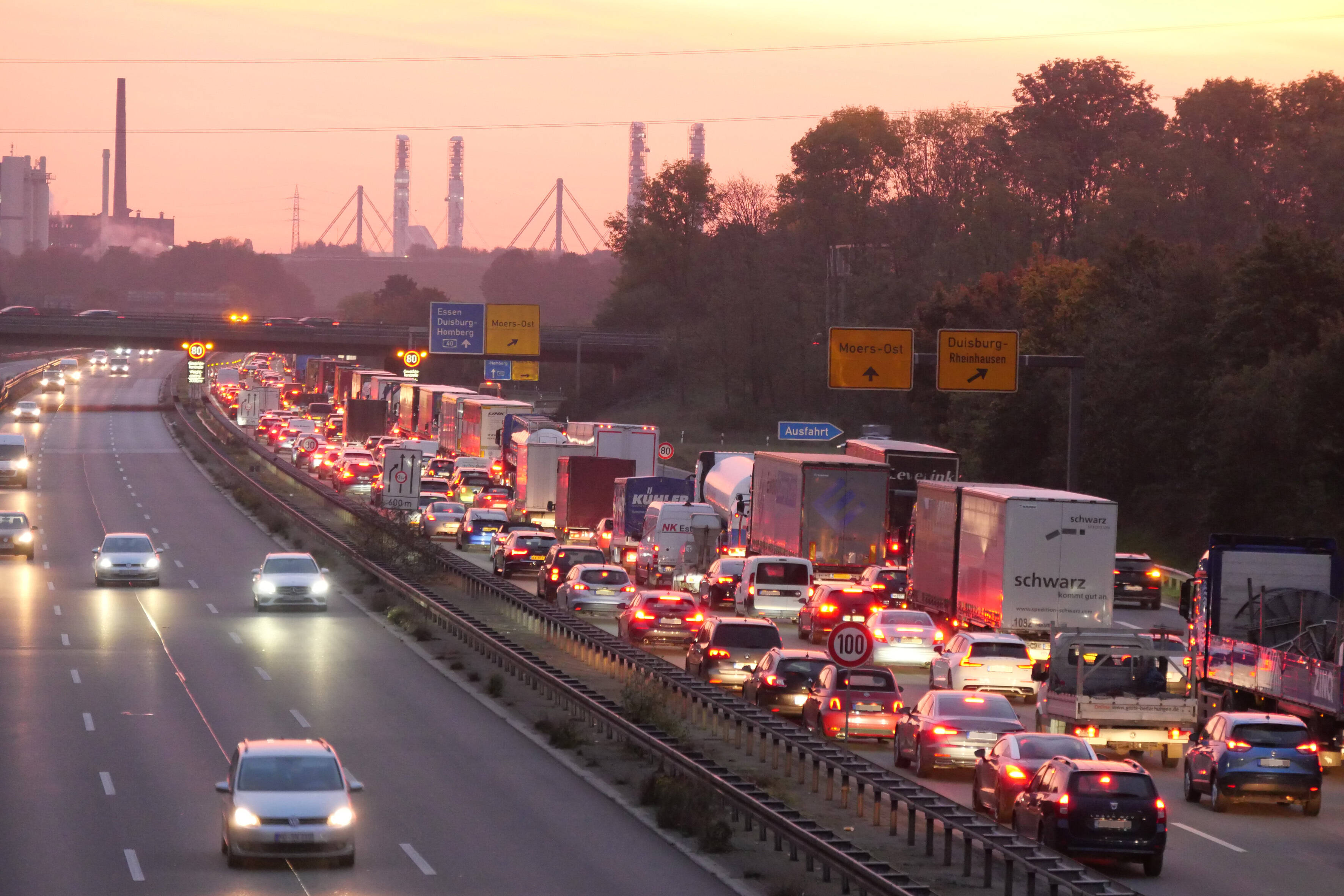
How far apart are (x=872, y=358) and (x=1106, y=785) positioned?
25.7 metres

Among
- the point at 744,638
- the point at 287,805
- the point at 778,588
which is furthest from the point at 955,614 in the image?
the point at 287,805

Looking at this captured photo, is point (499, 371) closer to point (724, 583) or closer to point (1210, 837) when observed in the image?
point (724, 583)

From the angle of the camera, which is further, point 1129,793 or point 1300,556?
point 1300,556

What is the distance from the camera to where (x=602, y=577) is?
148ft

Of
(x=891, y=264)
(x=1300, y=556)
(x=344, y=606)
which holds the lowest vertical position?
(x=344, y=606)

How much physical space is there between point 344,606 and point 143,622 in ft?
20.9

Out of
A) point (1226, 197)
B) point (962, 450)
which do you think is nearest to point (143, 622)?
point (962, 450)

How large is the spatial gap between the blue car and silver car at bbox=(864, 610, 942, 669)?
44.5ft

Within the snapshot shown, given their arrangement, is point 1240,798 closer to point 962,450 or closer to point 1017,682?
point 1017,682

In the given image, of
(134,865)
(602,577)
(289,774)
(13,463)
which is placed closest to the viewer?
(134,865)

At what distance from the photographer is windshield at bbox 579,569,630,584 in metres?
45.0

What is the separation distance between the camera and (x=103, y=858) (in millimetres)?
19250

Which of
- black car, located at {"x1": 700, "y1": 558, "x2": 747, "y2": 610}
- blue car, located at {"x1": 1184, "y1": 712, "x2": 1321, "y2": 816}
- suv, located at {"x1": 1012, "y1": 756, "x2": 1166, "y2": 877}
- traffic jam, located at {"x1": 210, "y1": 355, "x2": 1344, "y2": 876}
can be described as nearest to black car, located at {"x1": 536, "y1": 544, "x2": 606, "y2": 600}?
traffic jam, located at {"x1": 210, "y1": 355, "x2": 1344, "y2": 876}

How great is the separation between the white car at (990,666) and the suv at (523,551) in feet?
72.0
